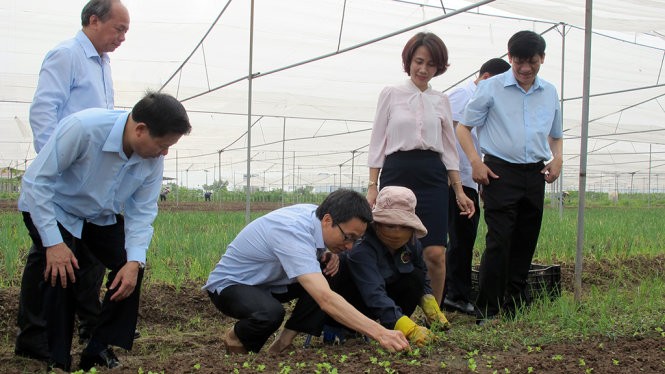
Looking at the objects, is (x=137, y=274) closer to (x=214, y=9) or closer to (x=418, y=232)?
(x=418, y=232)

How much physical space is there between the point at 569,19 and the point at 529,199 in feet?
12.4

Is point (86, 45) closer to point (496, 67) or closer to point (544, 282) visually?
point (496, 67)

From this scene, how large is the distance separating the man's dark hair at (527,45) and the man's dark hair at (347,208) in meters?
1.27

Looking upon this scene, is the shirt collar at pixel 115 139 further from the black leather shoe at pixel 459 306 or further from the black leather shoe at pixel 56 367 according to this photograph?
the black leather shoe at pixel 459 306

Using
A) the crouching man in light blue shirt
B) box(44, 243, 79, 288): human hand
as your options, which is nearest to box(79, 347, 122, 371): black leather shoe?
box(44, 243, 79, 288): human hand

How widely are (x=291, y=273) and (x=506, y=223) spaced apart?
131 centimetres

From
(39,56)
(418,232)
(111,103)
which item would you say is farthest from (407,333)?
(39,56)

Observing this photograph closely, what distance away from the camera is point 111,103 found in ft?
10.2

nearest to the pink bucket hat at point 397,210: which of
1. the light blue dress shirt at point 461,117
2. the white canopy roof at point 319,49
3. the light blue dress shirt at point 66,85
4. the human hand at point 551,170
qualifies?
the human hand at point 551,170

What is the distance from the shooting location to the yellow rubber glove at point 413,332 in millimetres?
2479

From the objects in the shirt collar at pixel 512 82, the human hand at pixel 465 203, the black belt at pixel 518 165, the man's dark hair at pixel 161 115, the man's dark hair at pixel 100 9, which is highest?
the man's dark hair at pixel 100 9

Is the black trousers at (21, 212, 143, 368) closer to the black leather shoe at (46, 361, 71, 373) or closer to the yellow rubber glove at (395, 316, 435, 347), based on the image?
the black leather shoe at (46, 361, 71, 373)

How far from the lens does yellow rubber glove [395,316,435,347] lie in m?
2.48

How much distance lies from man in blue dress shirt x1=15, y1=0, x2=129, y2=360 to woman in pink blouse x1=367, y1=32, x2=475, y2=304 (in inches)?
53.4
